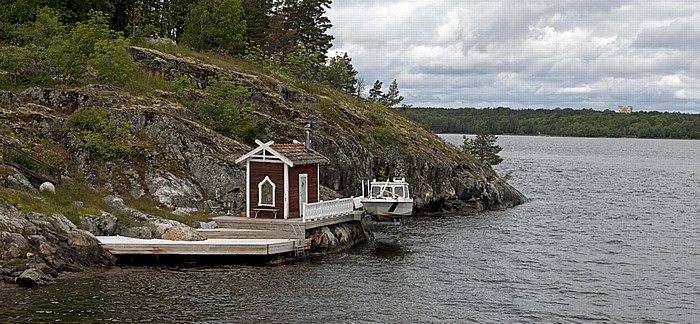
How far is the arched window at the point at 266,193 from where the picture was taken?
3803 cm

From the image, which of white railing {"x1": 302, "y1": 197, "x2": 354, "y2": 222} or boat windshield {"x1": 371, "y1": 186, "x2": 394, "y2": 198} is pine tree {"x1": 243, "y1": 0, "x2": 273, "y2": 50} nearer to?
boat windshield {"x1": 371, "y1": 186, "x2": 394, "y2": 198}

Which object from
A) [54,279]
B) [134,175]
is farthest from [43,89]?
[54,279]

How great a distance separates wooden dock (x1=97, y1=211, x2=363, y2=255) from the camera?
106 feet

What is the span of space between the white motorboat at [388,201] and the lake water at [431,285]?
114 cm

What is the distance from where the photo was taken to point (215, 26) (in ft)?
228

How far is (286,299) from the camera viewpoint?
92.1 feet

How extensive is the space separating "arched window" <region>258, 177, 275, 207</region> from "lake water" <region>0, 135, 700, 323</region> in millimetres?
4482

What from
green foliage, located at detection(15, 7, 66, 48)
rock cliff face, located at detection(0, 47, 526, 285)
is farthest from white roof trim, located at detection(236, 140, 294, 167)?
green foliage, located at detection(15, 7, 66, 48)

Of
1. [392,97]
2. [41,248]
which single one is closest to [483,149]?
[392,97]

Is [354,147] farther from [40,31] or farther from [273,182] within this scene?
[40,31]

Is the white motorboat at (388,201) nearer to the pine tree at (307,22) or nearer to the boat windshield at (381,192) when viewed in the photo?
the boat windshield at (381,192)

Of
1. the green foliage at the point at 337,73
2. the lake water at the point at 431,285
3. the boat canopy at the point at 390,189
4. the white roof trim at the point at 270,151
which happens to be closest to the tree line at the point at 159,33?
the green foliage at the point at 337,73

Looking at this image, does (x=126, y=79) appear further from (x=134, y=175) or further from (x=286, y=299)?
(x=286, y=299)

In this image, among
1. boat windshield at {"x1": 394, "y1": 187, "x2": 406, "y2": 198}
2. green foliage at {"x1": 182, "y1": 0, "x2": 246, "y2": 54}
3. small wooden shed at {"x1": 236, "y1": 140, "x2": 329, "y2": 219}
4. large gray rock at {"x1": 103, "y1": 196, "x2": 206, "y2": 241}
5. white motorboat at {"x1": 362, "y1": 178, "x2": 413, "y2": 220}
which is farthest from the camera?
green foliage at {"x1": 182, "y1": 0, "x2": 246, "y2": 54}
